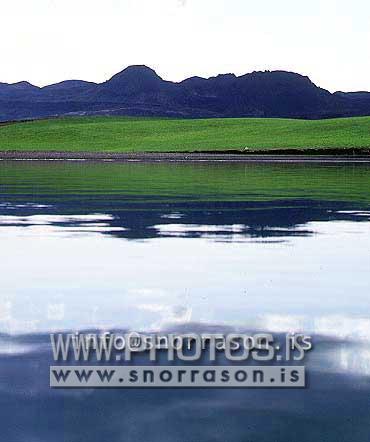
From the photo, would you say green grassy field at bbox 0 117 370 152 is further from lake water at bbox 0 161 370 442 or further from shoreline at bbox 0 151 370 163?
lake water at bbox 0 161 370 442

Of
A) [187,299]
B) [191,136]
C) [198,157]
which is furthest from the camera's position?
[191,136]

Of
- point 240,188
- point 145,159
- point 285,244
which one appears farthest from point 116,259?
point 145,159

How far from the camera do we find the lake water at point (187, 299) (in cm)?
920

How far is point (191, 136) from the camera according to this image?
13175 centimetres

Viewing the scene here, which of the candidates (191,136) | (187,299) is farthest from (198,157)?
(187,299)

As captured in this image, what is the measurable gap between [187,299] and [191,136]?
384 feet

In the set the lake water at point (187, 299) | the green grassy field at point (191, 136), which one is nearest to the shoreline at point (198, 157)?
the green grassy field at point (191, 136)

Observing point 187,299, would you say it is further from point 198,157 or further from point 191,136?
point 191,136

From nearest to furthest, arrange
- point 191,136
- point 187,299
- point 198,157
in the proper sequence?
point 187,299 → point 198,157 → point 191,136

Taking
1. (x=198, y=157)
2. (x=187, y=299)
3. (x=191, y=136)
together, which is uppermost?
(x=187, y=299)

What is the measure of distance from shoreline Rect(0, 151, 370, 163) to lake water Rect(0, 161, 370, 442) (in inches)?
2357

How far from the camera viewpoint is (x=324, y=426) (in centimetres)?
902

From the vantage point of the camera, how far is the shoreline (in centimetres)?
9701

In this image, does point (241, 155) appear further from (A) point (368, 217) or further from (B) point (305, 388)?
(B) point (305, 388)
